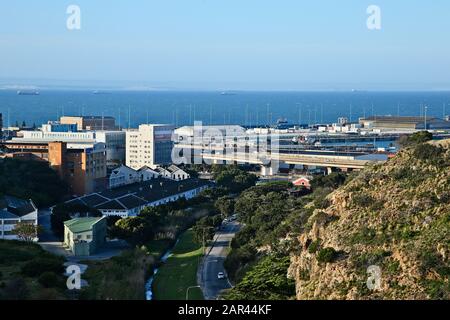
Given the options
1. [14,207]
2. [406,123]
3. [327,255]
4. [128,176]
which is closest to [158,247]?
[14,207]

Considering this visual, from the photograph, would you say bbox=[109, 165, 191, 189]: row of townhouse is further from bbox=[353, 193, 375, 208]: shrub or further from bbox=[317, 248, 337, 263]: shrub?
bbox=[317, 248, 337, 263]: shrub

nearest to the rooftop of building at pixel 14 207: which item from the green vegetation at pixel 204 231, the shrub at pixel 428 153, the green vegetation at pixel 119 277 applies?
the green vegetation at pixel 204 231

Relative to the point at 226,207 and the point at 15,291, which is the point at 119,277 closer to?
the point at 15,291

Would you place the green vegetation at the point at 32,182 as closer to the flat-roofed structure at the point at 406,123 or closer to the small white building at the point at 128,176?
the small white building at the point at 128,176

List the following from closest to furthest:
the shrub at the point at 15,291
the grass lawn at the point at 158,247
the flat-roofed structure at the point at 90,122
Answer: the shrub at the point at 15,291
the grass lawn at the point at 158,247
the flat-roofed structure at the point at 90,122

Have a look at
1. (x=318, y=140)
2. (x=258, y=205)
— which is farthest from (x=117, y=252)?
(x=318, y=140)
